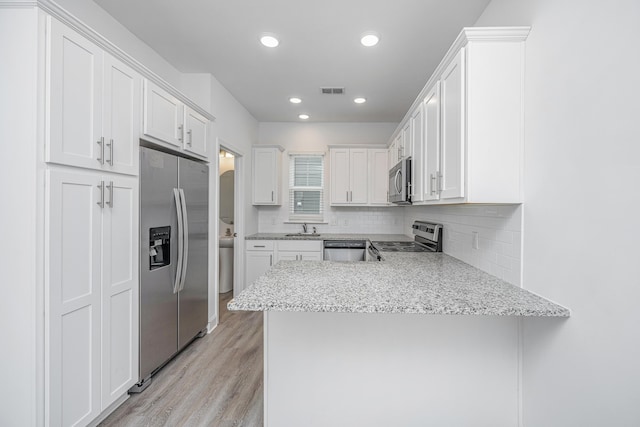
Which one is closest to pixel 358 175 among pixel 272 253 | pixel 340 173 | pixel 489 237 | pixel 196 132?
pixel 340 173

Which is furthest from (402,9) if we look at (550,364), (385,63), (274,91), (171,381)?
(171,381)

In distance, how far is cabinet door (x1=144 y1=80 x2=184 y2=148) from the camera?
2.16m

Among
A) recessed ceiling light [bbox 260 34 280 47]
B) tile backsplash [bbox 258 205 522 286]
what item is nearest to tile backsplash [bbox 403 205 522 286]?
tile backsplash [bbox 258 205 522 286]

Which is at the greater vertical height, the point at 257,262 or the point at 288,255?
the point at 288,255

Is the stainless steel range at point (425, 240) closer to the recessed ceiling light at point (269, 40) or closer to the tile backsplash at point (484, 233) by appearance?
the tile backsplash at point (484, 233)

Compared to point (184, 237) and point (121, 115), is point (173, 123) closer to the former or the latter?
point (121, 115)

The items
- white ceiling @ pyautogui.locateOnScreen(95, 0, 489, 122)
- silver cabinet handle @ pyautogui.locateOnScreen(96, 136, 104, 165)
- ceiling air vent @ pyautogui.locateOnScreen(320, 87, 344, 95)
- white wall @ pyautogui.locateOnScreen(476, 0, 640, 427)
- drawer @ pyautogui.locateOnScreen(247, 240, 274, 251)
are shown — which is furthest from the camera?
drawer @ pyautogui.locateOnScreen(247, 240, 274, 251)

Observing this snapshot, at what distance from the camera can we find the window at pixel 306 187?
4809 mm

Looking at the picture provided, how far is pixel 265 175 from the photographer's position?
456cm

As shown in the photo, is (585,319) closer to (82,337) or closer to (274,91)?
(82,337)

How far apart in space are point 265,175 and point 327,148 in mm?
1067

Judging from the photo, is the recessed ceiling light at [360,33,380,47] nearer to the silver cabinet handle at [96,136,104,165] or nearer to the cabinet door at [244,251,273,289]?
the silver cabinet handle at [96,136,104,165]

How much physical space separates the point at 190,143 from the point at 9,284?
1.70 metres

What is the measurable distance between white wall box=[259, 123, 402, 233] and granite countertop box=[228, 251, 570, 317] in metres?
2.81
